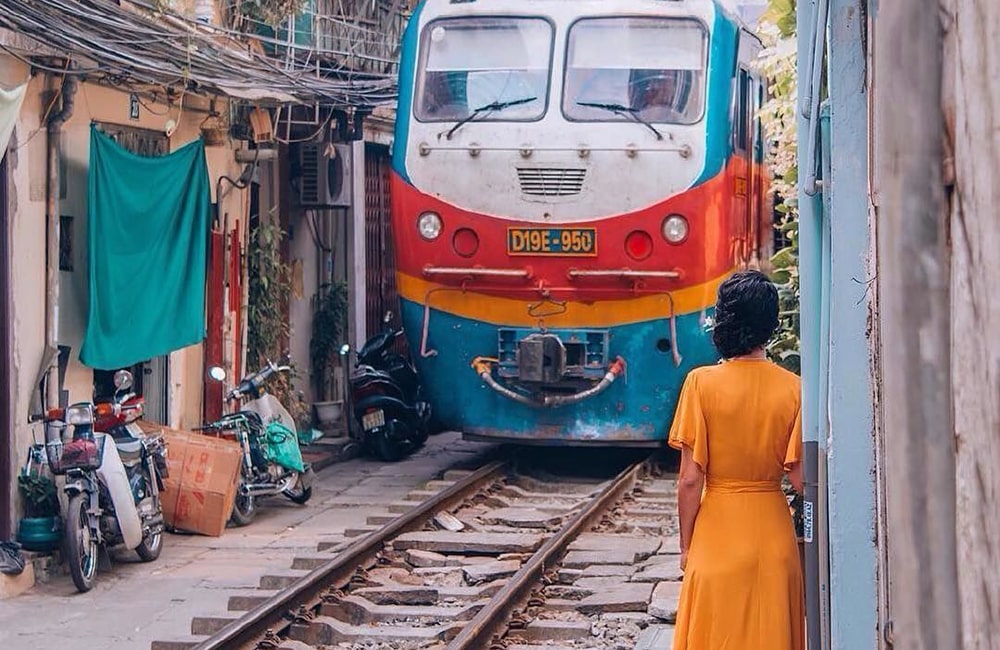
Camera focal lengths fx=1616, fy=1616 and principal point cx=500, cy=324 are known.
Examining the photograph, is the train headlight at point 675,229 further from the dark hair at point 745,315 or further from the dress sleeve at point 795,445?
the dress sleeve at point 795,445

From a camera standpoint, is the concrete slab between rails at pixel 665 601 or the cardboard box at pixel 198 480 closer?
the concrete slab between rails at pixel 665 601

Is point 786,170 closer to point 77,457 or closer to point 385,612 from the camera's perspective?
point 385,612

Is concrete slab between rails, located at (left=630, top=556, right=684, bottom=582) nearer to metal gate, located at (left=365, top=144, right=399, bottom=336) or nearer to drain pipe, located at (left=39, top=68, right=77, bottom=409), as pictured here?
drain pipe, located at (left=39, top=68, right=77, bottom=409)

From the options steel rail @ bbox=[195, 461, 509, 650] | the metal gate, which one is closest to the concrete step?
steel rail @ bbox=[195, 461, 509, 650]

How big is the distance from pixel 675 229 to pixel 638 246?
0.28 m

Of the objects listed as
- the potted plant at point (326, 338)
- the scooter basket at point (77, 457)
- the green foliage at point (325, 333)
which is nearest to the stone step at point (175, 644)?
the scooter basket at point (77, 457)

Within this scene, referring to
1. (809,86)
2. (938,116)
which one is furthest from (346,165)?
(938,116)

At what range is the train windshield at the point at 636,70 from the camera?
1143 cm

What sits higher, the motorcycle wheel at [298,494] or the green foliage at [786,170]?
the green foliage at [786,170]

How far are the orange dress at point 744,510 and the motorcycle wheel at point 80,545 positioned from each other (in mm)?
4855

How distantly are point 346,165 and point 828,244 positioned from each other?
11.9 metres

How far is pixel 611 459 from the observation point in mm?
13562

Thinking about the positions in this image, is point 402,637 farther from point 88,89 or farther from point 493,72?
point 493,72

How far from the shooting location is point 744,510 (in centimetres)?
426
